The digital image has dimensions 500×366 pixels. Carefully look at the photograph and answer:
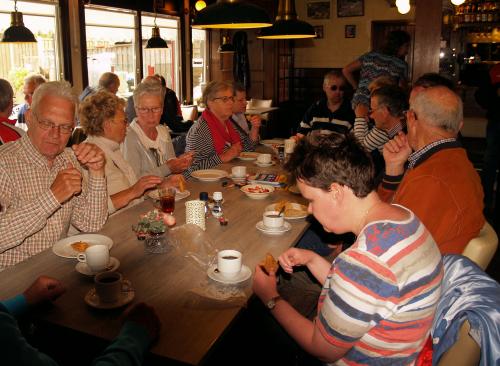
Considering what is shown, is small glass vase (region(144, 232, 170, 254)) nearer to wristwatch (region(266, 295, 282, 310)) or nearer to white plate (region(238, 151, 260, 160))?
wristwatch (region(266, 295, 282, 310))

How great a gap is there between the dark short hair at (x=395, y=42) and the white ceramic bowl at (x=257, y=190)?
10.2 feet

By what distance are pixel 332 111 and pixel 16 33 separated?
11.1ft

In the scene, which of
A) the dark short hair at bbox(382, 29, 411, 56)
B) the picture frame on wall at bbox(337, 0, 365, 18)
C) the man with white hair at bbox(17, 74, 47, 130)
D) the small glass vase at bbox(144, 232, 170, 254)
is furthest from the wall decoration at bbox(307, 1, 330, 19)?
the small glass vase at bbox(144, 232, 170, 254)

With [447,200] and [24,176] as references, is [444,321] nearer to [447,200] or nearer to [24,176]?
[447,200]

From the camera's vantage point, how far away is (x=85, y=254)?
1.78 metres

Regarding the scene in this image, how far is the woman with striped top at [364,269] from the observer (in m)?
1.20

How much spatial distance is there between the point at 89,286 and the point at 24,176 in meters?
0.70

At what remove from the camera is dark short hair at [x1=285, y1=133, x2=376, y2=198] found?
134 centimetres

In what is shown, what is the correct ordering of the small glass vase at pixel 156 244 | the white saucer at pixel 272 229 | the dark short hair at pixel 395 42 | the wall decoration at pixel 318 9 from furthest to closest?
1. the wall decoration at pixel 318 9
2. the dark short hair at pixel 395 42
3. the white saucer at pixel 272 229
4. the small glass vase at pixel 156 244

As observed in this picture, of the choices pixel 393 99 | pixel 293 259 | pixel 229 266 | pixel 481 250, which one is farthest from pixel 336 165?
pixel 393 99

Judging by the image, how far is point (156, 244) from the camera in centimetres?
202

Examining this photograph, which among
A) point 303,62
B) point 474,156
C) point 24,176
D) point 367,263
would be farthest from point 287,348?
point 303,62

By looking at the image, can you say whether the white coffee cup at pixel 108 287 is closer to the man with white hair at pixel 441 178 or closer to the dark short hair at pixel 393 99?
the man with white hair at pixel 441 178

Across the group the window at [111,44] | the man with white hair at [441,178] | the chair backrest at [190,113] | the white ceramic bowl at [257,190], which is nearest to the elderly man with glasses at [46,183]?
the white ceramic bowl at [257,190]
